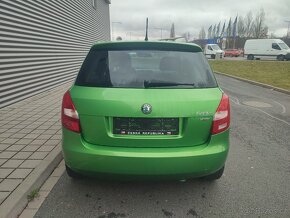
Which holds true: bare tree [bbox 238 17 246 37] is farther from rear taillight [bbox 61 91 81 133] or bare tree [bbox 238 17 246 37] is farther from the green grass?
rear taillight [bbox 61 91 81 133]

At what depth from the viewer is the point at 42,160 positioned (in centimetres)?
390

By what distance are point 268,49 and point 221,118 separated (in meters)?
36.2

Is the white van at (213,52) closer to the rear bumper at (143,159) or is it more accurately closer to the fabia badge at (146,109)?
the rear bumper at (143,159)

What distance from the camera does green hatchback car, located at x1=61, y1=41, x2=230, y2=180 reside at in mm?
2705

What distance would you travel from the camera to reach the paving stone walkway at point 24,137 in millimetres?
3490

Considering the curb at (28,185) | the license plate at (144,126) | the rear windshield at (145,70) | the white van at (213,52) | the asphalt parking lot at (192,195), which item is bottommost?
the white van at (213,52)

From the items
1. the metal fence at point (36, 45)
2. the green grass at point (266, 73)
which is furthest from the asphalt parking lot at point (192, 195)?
the green grass at point (266, 73)

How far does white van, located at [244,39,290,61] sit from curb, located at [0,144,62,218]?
3507 centimetres

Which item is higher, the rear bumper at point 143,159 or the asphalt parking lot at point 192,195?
the rear bumper at point 143,159

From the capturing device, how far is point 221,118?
2.89m

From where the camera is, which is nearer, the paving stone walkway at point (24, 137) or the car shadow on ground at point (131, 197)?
the car shadow on ground at point (131, 197)

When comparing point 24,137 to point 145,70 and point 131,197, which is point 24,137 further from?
point 145,70

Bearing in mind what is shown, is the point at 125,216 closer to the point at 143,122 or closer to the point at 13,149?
the point at 143,122

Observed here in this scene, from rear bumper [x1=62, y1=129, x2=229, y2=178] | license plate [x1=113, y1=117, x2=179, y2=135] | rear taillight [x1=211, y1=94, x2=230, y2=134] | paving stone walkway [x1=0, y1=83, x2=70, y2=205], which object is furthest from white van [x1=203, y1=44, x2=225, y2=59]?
license plate [x1=113, y1=117, x2=179, y2=135]
